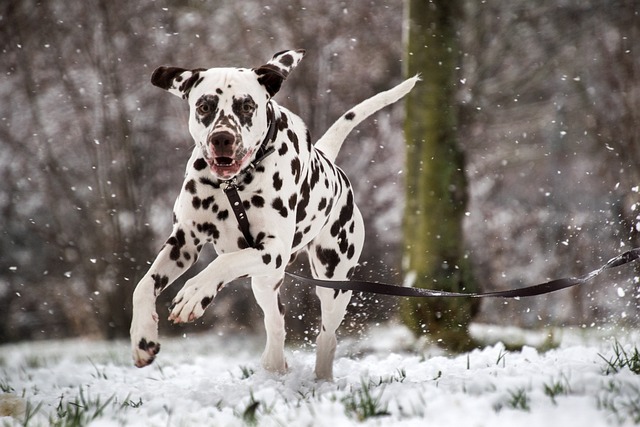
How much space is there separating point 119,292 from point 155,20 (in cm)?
408

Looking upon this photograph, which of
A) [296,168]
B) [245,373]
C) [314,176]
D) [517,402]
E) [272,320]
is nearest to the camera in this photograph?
[517,402]

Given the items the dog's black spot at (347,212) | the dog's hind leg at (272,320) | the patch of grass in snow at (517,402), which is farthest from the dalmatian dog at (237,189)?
the patch of grass in snow at (517,402)

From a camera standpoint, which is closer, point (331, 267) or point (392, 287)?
point (392, 287)

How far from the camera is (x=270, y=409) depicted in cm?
341

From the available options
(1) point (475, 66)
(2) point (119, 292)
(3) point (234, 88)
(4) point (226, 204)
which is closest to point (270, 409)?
(4) point (226, 204)

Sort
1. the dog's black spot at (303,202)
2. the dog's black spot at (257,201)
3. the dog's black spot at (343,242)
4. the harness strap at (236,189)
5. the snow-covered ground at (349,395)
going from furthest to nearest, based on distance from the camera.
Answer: the dog's black spot at (343,242) < the dog's black spot at (303,202) < the dog's black spot at (257,201) < the harness strap at (236,189) < the snow-covered ground at (349,395)

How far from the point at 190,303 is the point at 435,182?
14.6 ft

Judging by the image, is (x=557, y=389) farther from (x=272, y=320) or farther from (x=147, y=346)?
(x=272, y=320)

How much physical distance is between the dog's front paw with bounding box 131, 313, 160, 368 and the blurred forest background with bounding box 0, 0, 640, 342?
6.33 m

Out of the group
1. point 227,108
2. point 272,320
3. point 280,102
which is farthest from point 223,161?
point 280,102

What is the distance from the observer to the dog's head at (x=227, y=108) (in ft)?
11.5

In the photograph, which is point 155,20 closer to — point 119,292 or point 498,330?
point 119,292

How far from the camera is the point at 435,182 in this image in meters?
7.41

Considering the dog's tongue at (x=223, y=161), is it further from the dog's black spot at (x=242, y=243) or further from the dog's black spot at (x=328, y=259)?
the dog's black spot at (x=328, y=259)
